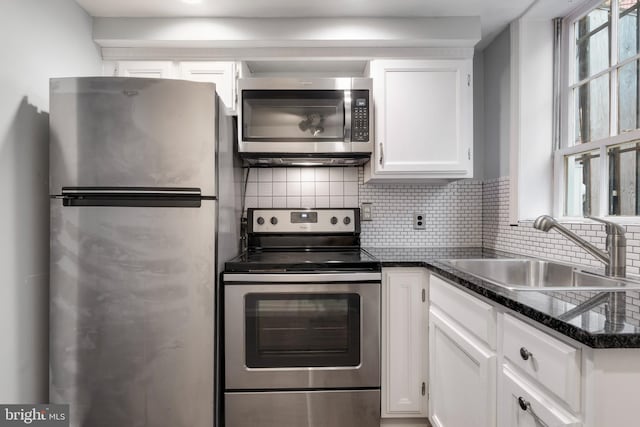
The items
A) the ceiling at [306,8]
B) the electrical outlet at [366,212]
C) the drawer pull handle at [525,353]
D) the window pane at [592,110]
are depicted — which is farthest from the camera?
the electrical outlet at [366,212]

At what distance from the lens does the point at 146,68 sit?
205 cm

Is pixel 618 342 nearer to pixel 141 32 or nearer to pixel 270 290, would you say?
pixel 270 290

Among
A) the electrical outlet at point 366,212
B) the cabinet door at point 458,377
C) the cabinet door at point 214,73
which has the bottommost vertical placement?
the cabinet door at point 458,377

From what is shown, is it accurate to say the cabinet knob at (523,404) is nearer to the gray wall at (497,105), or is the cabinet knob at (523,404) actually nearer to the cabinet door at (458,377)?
the cabinet door at (458,377)

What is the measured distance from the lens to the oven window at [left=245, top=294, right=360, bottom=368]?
1.71 metres

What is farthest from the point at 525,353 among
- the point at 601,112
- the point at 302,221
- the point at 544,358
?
the point at 302,221

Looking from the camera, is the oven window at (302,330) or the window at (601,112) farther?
the oven window at (302,330)

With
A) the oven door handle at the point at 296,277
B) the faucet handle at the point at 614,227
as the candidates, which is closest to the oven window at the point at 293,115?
the oven door handle at the point at 296,277

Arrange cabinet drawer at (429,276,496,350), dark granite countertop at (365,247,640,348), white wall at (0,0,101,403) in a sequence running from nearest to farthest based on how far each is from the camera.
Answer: dark granite countertop at (365,247,640,348) → cabinet drawer at (429,276,496,350) → white wall at (0,0,101,403)

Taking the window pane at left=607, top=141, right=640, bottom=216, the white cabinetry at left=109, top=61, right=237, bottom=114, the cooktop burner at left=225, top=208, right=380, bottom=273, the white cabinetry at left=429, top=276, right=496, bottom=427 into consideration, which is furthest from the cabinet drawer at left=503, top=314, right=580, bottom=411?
the white cabinetry at left=109, top=61, right=237, bottom=114

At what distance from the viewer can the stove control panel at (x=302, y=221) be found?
7.42 ft

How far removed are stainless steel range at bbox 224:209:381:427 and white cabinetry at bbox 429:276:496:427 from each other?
0.27 metres

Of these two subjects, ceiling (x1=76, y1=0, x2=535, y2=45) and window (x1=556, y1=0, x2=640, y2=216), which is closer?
window (x1=556, y1=0, x2=640, y2=216)

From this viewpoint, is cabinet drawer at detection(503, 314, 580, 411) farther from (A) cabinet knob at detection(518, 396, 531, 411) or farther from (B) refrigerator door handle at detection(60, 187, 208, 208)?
(B) refrigerator door handle at detection(60, 187, 208, 208)
